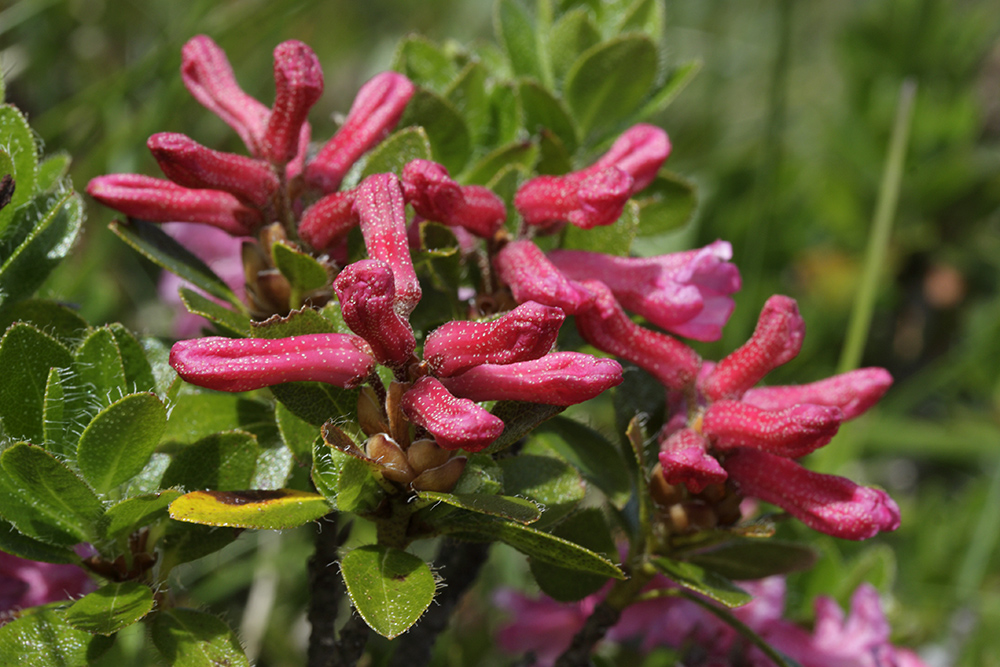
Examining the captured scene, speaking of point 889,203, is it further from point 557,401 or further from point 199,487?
point 199,487

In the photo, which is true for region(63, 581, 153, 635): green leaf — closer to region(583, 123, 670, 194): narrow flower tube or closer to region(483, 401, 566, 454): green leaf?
region(483, 401, 566, 454): green leaf

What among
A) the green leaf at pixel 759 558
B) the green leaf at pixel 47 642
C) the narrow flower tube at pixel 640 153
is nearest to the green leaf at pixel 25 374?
the green leaf at pixel 47 642

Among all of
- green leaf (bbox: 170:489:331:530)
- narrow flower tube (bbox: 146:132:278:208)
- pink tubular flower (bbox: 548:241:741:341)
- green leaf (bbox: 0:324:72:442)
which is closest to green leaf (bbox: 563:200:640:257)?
pink tubular flower (bbox: 548:241:741:341)

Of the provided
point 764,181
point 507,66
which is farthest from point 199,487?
point 764,181

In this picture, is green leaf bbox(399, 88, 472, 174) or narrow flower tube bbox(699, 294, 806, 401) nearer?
narrow flower tube bbox(699, 294, 806, 401)

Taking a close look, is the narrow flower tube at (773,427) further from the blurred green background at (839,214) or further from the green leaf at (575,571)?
the blurred green background at (839,214)

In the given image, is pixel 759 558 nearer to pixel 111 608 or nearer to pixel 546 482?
pixel 546 482
